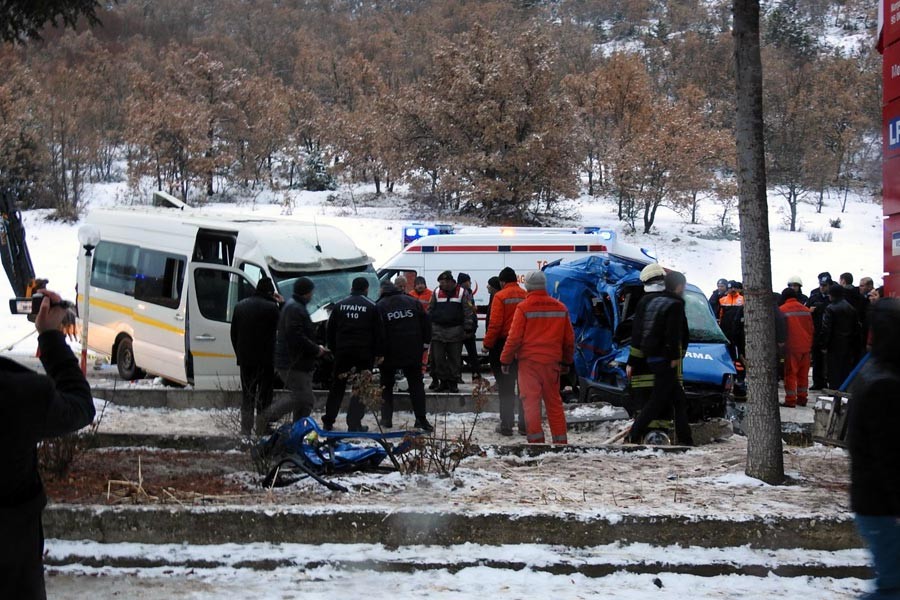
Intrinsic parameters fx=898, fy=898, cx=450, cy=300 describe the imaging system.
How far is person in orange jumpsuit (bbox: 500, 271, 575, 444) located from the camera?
9000 mm

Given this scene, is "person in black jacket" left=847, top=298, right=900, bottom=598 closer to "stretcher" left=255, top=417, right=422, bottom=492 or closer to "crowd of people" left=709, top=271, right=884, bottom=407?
"stretcher" left=255, top=417, right=422, bottom=492

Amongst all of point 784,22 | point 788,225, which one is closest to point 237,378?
point 788,225

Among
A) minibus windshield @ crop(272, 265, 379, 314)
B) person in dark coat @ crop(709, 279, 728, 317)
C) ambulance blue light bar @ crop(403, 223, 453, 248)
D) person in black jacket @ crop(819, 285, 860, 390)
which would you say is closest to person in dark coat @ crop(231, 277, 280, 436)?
minibus windshield @ crop(272, 265, 379, 314)

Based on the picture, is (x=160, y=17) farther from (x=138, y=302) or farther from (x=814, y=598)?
(x=814, y=598)

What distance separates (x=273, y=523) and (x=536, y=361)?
13.2ft

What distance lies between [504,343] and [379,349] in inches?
67.2

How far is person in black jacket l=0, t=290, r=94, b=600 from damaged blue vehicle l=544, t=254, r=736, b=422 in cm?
649

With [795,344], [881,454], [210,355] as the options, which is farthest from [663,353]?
[210,355]

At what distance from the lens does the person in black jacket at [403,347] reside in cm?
1006

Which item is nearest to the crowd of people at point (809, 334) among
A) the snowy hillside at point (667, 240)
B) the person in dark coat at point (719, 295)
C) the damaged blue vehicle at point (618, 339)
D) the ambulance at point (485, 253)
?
the damaged blue vehicle at point (618, 339)

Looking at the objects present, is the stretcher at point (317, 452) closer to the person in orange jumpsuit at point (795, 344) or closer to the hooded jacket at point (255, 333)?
the hooded jacket at point (255, 333)

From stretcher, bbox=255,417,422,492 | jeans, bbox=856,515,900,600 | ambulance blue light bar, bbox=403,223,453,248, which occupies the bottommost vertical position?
stretcher, bbox=255,417,422,492

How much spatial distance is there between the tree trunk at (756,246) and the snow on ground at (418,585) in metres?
1.45

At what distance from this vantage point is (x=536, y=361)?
356 inches
